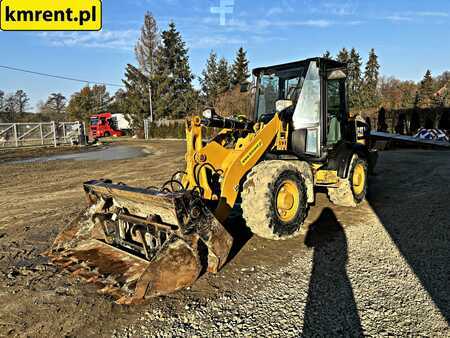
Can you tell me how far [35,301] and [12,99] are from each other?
73097 millimetres

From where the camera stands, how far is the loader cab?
545 centimetres

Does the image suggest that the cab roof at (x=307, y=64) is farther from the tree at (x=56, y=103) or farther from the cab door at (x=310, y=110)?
the tree at (x=56, y=103)

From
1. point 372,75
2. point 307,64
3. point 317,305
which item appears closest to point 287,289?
point 317,305

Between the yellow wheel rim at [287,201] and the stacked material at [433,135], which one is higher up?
the stacked material at [433,135]

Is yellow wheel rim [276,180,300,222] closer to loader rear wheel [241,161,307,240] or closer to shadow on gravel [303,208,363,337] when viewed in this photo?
loader rear wheel [241,161,307,240]

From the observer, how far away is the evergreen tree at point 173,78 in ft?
136

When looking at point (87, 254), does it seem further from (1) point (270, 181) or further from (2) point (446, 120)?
(2) point (446, 120)

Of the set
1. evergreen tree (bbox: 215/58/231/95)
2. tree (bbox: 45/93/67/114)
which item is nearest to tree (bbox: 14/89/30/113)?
tree (bbox: 45/93/67/114)

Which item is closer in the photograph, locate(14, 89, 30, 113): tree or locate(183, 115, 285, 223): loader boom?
locate(183, 115, 285, 223): loader boom

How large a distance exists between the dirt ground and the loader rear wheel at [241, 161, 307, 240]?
269 millimetres

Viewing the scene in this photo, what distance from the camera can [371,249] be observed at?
4.34 metres

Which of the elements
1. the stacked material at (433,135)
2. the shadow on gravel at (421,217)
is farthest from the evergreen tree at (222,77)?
the shadow on gravel at (421,217)

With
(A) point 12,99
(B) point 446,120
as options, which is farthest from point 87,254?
(A) point 12,99

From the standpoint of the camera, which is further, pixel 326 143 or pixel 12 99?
pixel 12 99
